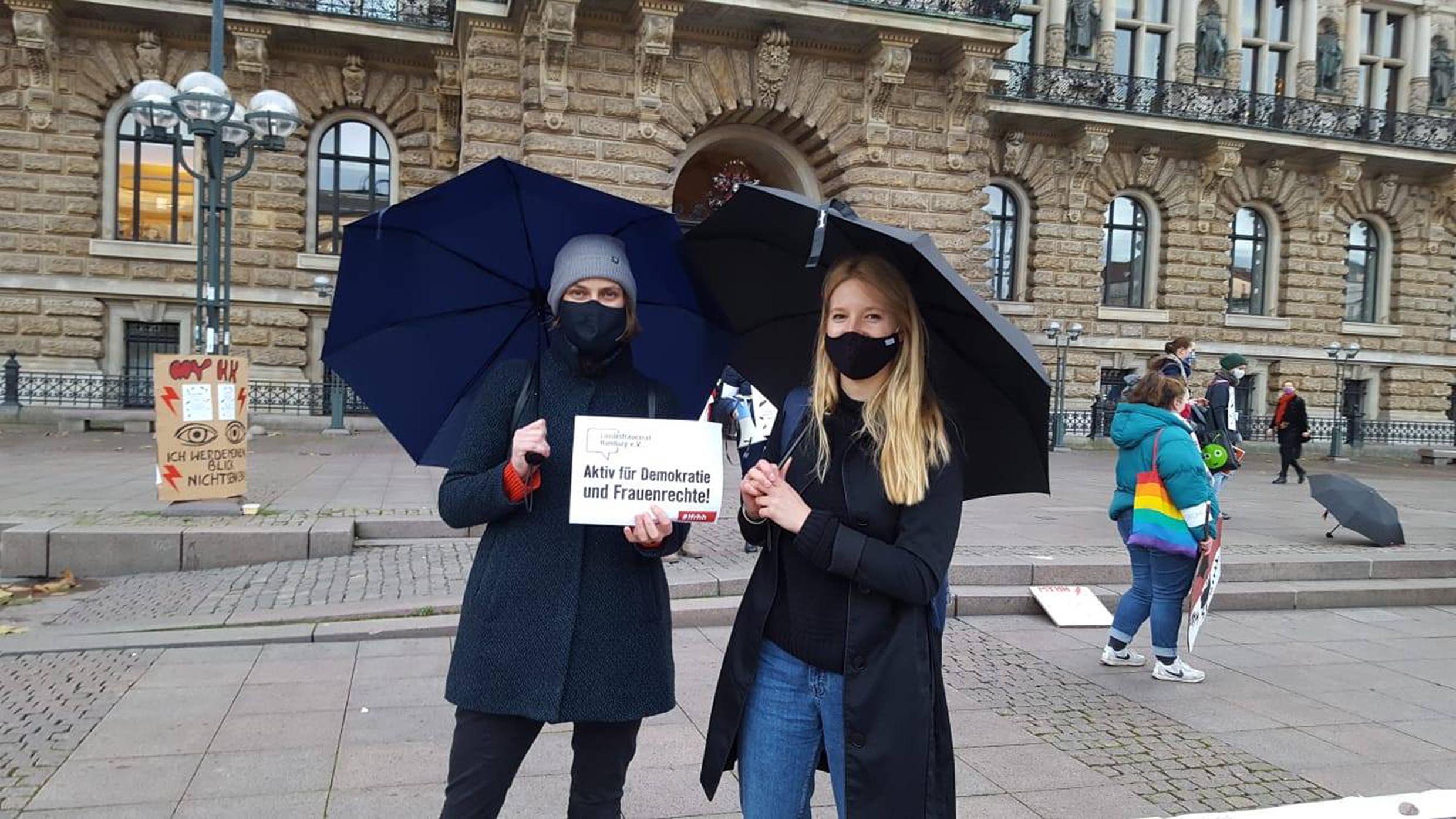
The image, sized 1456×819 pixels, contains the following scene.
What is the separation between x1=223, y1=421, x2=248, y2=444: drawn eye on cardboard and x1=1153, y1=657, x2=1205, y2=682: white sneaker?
7959 mm

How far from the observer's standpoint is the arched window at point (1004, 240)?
1008 inches

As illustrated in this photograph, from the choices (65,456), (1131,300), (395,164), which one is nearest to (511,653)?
(65,456)

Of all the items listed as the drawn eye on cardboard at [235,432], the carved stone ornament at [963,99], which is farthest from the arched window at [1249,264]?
the drawn eye on cardboard at [235,432]

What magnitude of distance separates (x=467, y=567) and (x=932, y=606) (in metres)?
6.04

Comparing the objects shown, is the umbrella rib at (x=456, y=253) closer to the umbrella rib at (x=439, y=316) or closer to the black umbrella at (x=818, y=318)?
the umbrella rib at (x=439, y=316)

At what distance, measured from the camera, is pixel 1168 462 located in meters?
5.64

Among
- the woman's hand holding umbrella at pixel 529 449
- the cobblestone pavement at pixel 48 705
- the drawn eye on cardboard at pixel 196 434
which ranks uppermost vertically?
the woman's hand holding umbrella at pixel 529 449

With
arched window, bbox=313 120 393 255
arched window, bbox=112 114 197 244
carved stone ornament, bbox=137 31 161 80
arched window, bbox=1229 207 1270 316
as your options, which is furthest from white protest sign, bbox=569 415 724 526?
arched window, bbox=1229 207 1270 316

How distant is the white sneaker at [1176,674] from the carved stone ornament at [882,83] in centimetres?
1604

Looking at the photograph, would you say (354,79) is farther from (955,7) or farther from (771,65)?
(955,7)

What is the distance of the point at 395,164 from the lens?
2250cm

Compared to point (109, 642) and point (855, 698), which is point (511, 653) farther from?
point (109, 642)

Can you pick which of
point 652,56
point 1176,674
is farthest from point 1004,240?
point 1176,674

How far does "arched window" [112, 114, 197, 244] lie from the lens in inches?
834
